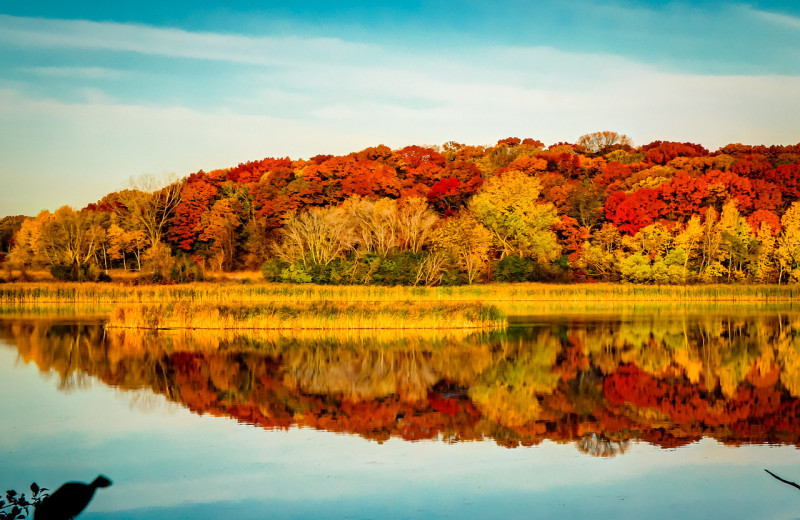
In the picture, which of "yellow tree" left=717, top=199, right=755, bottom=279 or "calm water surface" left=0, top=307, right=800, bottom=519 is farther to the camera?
"yellow tree" left=717, top=199, right=755, bottom=279

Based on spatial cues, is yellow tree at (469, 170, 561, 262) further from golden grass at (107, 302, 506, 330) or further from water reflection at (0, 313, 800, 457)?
golden grass at (107, 302, 506, 330)

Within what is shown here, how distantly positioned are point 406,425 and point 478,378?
15.0 feet

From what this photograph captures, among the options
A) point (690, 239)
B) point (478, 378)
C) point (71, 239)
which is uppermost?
point (71, 239)

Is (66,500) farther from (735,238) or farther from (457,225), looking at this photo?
(735,238)

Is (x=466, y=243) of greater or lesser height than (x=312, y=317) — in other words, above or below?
above

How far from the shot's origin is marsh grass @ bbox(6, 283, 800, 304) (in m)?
33.5

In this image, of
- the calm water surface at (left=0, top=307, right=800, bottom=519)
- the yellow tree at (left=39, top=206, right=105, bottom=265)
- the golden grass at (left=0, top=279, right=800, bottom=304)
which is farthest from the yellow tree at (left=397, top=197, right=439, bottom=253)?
the yellow tree at (left=39, top=206, right=105, bottom=265)

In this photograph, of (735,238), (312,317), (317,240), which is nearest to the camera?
(312,317)

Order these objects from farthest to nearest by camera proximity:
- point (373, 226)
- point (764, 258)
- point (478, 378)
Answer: point (764, 258)
point (373, 226)
point (478, 378)

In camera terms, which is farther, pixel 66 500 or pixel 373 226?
pixel 373 226

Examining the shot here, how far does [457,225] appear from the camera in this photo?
4603cm

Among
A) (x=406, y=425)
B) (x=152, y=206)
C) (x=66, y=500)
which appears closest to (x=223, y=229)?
(x=152, y=206)

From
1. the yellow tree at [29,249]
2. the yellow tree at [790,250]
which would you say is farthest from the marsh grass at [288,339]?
the yellow tree at [29,249]

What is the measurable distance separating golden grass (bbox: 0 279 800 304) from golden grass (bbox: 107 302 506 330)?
407cm
